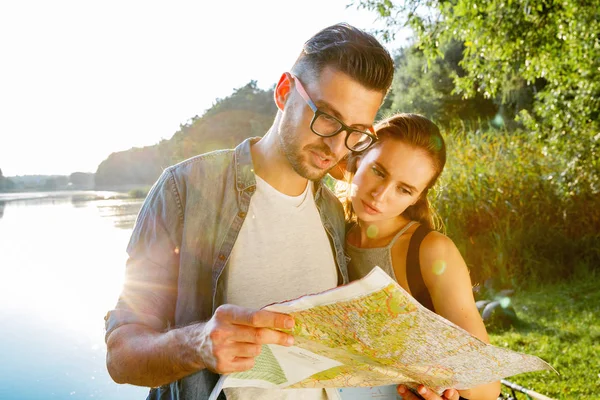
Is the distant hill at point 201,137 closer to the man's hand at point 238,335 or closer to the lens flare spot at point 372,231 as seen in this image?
the lens flare spot at point 372,231

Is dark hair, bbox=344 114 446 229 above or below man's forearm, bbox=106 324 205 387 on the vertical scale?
above

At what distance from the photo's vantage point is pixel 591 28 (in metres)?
6.50

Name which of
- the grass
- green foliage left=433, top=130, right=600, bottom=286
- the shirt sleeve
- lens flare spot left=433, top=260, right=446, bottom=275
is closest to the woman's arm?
lens flare spot left=433, top=260, right=446, bottom=275

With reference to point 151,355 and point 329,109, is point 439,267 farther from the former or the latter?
point 151,355

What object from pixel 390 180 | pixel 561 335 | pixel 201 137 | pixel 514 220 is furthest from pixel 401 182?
pixel 201 137

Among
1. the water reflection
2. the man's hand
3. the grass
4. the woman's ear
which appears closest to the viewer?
the man's hand

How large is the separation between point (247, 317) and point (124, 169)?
15.9 meters

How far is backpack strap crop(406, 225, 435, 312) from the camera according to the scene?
1.62 meters

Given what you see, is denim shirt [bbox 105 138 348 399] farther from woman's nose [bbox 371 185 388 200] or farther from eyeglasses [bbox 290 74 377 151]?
woman's nose [bbox 371 185 388 200]

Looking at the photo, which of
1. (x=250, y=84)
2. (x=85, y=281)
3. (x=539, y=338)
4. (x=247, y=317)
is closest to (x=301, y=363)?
(x=247, y=317)

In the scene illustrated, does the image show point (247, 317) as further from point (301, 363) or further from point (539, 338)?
point (539, 338)

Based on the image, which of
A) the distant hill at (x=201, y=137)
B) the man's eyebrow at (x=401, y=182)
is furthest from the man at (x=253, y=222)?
the distant hill at (x=201, y=137)

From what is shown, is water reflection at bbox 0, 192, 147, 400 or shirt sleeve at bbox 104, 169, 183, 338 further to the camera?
water reflection at bbox 0, 192, 147, 400

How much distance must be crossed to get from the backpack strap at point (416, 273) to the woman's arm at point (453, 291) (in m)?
0.02
